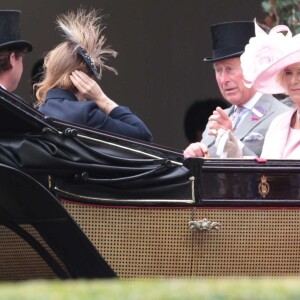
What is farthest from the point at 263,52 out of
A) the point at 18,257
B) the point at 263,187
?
the point at 18,257

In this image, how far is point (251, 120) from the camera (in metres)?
5.26

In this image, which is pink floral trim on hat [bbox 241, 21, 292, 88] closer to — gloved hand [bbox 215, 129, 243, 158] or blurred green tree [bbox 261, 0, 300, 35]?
gloved hand [bbox 215, 129, 243, 158]

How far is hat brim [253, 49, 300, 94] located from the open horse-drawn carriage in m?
0.53

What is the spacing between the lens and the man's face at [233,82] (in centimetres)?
543

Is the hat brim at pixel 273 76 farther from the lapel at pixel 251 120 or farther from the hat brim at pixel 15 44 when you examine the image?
the hat brim at pixel 15 44

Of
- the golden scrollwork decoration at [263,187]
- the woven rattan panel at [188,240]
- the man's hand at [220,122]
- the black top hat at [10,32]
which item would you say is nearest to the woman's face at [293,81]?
the man's hand at [220,122]

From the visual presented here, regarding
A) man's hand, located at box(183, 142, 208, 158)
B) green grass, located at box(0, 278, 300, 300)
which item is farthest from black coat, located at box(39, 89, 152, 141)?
green grass, located at box(0, 278, 300, 300)

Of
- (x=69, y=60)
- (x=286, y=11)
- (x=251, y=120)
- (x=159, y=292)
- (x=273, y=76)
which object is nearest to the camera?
(x=159, y=292)

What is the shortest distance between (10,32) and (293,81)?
1.45 meters

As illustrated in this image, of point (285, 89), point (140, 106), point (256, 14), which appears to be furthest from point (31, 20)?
point (285, 89)

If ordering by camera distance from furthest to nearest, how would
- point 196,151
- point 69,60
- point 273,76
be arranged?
point 69,60 → point 273,76 → point 196,151

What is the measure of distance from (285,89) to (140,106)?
4571 millimetres

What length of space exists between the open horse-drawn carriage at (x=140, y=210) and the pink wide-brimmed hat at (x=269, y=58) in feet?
1.78

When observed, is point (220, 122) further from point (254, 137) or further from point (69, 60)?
point (69, 60)
